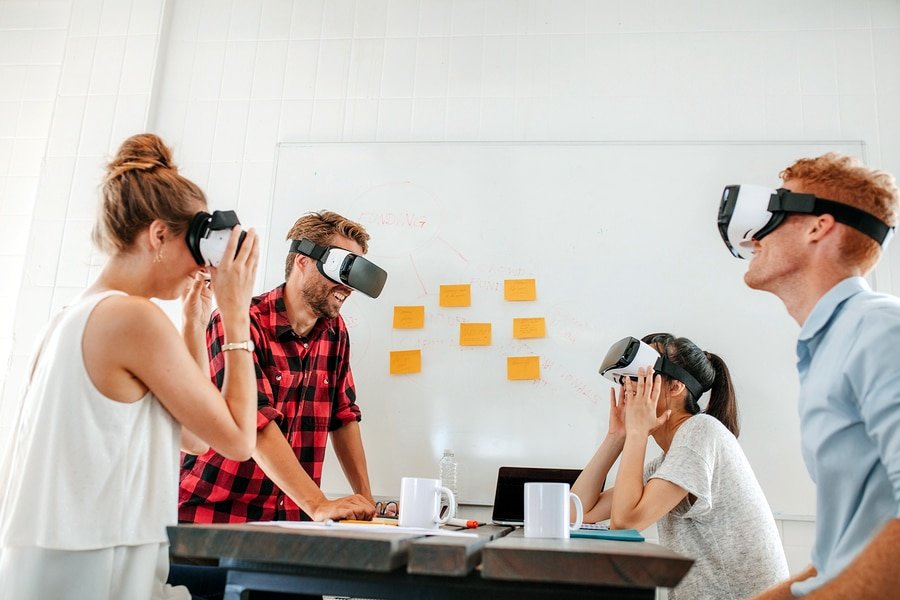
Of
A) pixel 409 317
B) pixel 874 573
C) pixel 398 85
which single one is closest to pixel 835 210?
pixel 874 573

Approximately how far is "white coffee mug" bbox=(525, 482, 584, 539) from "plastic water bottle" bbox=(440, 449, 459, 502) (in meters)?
1.31

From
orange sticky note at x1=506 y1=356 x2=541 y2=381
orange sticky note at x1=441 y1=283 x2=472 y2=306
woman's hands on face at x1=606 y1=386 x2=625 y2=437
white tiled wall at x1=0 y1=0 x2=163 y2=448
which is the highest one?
white tiled wall at x1=0 y1=0 x2=163 y2=448

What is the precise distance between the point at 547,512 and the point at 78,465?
2.60 feet

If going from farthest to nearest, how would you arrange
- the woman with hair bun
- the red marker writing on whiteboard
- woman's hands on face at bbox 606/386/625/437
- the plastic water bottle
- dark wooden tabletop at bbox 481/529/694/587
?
the plastic water bottle, woman's hands on face at bbox 606/386/625/437, the red marker writing on whiteboard, the woman with hair bun, dark wooden tabletop at bbox 481/529/694/587

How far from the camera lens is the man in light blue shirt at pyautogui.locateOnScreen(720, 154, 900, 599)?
1059 millimetres

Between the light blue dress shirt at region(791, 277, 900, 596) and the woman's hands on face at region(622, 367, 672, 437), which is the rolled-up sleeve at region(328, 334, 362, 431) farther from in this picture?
the light blue dress shirt at region(791, 277, 900, 596)

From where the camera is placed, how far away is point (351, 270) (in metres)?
2.23

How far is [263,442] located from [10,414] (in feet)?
4.81

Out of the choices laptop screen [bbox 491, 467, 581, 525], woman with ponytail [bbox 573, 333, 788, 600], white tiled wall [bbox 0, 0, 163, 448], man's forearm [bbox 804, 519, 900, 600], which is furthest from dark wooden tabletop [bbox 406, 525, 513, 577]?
white tiled wall [bbox 0, 0, 163, 448]

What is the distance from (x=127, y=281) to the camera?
4.62 ft

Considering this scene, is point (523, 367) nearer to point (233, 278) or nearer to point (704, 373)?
point (704, 373)

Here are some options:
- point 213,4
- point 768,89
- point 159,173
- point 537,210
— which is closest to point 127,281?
point 159,173

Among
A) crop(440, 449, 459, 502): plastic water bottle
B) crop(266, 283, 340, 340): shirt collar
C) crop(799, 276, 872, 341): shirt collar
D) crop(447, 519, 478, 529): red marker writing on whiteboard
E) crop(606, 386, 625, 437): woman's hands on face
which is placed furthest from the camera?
crop(440, 449, 459, 502): plastic water bottle

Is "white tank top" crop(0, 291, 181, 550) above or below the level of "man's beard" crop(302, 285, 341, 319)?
below
